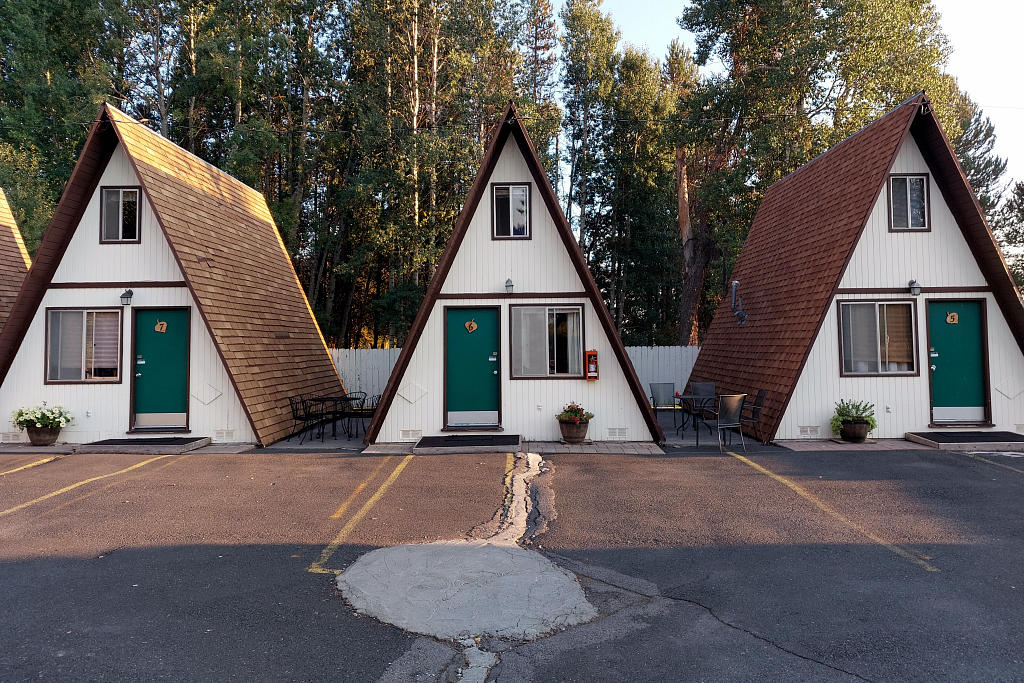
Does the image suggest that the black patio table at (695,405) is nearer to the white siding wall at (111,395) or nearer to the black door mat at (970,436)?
the black door mat at (970,436)

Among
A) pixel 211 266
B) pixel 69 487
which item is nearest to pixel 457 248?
pixel 211 266

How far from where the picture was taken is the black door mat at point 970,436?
10.3 m

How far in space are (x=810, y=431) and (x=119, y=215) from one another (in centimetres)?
1401

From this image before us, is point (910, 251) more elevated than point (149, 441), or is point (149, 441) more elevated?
point (910, 251)

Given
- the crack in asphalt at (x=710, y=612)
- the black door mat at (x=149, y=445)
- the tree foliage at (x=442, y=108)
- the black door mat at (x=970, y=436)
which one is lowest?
the crack in asphalt at (x=710, y=612)

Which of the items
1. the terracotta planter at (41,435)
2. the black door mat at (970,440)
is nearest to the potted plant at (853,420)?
the black door mat at (970,440)

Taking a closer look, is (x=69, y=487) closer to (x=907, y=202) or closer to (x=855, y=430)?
(x=855, y=430)

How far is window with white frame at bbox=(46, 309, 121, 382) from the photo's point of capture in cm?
1155

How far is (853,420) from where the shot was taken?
1083 centimetres

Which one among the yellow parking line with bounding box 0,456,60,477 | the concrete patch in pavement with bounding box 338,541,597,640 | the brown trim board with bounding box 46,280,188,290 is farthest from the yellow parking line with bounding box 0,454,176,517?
the concrete patch in pavement with bounding box 338,541,597,640

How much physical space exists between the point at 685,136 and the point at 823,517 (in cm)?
2010

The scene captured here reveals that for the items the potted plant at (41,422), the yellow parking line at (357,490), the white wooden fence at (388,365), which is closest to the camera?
the yellow parking line at (357,490)

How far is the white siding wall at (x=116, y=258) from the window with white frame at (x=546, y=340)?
6789 millimetres

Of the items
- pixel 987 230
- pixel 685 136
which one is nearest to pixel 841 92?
pixel 685 136
